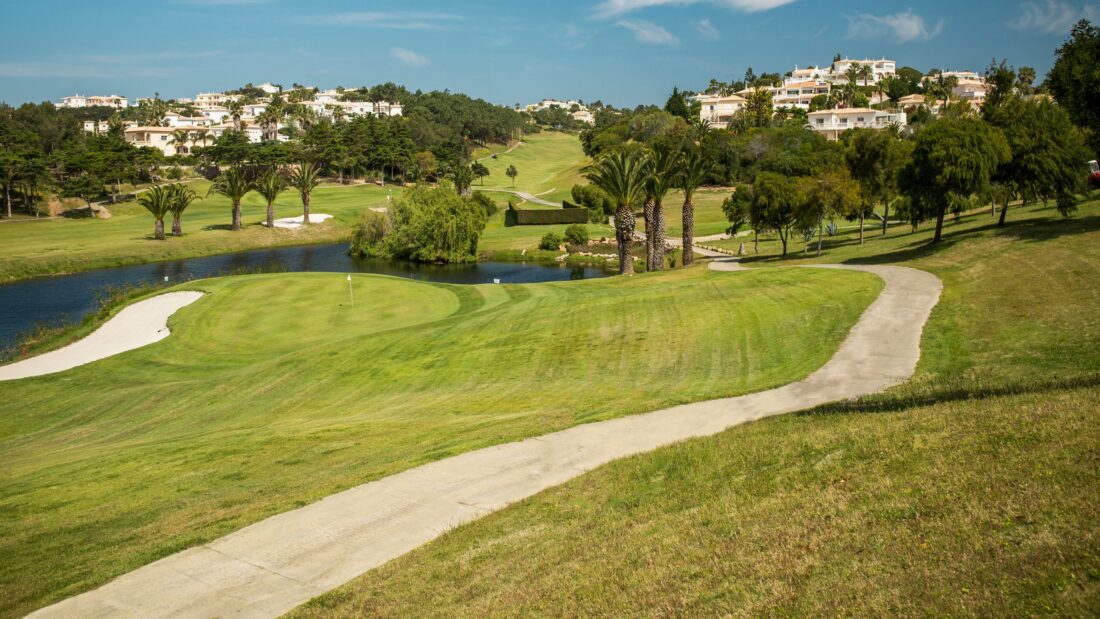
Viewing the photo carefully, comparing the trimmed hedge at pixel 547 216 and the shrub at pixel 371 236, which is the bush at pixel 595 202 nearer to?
the trimmed hedge at pixel 547 216

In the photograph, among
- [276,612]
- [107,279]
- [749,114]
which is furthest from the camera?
[749,114]

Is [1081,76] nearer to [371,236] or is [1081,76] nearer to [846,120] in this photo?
[371,236]

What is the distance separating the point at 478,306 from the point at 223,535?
28940 mm

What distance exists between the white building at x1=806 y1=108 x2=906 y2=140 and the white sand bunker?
91.3m

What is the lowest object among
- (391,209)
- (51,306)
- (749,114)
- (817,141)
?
(51,306)

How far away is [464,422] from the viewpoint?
20.5m

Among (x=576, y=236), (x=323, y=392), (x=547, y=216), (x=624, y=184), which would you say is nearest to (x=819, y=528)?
(x=323, y=392)

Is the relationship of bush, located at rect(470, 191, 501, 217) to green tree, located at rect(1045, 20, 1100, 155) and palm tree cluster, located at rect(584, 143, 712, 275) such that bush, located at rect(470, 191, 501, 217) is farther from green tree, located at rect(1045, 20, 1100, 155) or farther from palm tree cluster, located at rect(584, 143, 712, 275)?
green tree, located at rect(1045, 20, 1100, 155)

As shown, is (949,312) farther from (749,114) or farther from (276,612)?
(749,114)

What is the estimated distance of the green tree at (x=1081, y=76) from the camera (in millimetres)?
25062

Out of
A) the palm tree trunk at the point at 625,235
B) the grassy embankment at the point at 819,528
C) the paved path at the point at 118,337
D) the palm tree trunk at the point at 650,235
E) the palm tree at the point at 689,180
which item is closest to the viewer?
the grassy embankment at the point at 819,528

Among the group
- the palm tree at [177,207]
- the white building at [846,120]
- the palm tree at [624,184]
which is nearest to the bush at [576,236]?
the palm tree at [624,184]

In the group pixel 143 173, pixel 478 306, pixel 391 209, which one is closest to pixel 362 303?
pixel 478 306

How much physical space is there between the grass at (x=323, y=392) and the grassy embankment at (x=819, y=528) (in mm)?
4630
